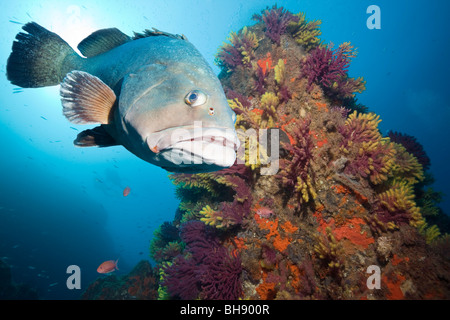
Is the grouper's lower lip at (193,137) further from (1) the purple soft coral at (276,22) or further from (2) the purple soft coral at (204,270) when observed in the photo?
(1) the purple soft coral at (276,22)

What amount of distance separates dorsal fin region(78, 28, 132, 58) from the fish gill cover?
2.75 metres

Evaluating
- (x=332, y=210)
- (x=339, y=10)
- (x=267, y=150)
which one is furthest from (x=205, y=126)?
(x=339, y=10)

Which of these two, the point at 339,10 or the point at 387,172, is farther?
the point at 339,10

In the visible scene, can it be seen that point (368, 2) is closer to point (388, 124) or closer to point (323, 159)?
point (388, 124)

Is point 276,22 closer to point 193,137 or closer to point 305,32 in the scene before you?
point 305,32

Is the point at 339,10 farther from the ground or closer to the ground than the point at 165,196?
farther from the ground

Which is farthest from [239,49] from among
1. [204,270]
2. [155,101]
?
[204,270]

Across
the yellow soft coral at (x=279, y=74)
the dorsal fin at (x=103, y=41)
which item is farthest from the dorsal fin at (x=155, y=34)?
the yellow soft coral at (x=279, y=74)

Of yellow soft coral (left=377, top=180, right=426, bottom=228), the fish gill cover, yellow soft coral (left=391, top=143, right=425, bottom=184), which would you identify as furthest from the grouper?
yellow soft coral (left=391, top=143, right=425, bottom=184)

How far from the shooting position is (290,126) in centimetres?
467

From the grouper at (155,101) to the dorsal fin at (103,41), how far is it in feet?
1.14

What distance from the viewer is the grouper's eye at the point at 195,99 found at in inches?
67.7

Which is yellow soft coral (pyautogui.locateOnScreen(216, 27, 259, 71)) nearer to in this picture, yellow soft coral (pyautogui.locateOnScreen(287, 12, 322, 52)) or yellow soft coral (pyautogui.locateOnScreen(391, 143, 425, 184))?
yellow soft coral (pyautogui.locateOnScreen(287, 12, 322, 52))

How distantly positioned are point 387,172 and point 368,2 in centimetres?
8324
